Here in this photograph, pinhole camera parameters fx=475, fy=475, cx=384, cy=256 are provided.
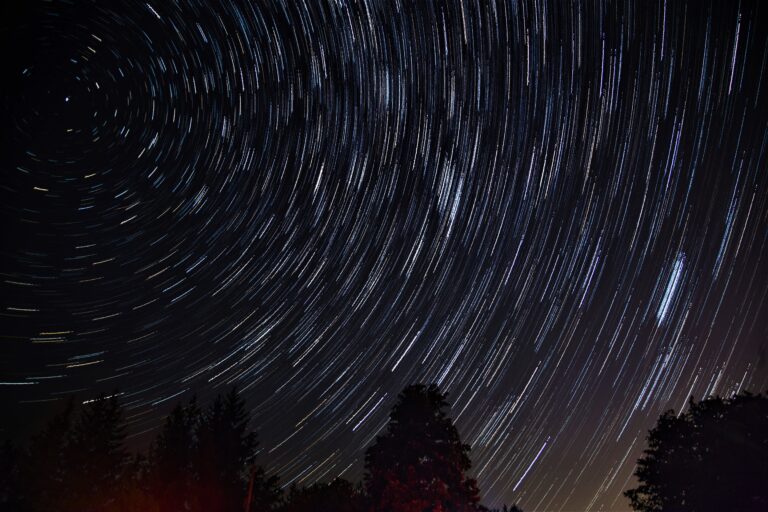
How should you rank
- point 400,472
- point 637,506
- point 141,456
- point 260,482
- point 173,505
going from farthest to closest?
1. point 141,456
2. point 260,482
3. point 173,505
4. point 637,506
5. point 400,472

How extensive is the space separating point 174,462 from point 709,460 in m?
26.0

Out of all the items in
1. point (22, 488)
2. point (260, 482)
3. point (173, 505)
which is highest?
point (260, 482)

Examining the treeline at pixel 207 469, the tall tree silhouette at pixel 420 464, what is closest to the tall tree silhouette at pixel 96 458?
the treeline at pixel 207 469

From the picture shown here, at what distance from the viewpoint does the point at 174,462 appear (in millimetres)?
26406

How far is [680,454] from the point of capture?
20.4 meters

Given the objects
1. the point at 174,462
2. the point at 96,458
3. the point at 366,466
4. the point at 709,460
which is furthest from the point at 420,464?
the point at 96,458

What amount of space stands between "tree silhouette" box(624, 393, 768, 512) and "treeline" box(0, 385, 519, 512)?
28.7ft

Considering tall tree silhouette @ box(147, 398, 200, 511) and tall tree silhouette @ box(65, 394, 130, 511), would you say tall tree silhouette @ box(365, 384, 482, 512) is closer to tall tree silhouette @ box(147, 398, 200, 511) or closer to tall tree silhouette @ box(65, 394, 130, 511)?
tall tree silhouette @ box(147, 398, 200, 511)

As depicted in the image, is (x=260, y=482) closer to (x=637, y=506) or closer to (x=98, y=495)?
(x=98, y=495)

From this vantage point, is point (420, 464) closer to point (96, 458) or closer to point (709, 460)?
point (709, 460)

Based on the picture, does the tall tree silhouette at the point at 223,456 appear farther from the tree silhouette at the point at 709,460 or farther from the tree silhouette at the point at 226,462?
the tree silhouette at the point at 709,460

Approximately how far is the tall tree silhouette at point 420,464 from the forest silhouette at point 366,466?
0.04 metres

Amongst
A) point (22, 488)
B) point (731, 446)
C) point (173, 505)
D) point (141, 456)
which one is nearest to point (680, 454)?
point (731, 446)

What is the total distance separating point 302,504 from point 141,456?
40.5 ft
